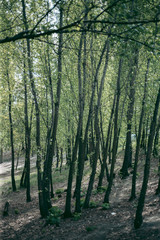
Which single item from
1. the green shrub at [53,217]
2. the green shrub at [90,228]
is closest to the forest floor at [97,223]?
the green shrub at [90,228]

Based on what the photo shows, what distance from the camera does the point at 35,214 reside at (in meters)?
13.8

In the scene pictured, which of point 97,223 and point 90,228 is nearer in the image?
point 90,228

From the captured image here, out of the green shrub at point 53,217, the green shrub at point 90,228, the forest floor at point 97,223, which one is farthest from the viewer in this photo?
the green shrub at point 53,217

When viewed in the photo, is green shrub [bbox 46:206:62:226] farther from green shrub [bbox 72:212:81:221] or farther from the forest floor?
green shrub [bbox 72:212:81:221]

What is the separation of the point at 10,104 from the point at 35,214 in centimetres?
972

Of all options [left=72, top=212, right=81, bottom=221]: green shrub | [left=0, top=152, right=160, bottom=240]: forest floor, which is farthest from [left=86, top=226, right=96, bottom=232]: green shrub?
[left=72, top=212, right=81, bottom=221]: green shrub

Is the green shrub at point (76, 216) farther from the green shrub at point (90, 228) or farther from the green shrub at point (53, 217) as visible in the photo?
the green shrub at point (90, 228)

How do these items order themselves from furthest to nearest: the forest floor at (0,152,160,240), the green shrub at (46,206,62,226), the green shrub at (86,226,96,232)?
the green shrub at (46,206,62,226) → the green shrub at (86,226,96,232) → the forest floor at (0,152,160,240)

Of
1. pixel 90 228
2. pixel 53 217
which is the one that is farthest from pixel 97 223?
pixel 53 217

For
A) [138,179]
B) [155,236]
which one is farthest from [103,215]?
[138,179]

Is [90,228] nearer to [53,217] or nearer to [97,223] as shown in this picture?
[97,223]

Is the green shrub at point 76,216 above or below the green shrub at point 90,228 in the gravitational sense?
below

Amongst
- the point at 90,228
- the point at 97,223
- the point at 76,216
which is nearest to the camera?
the point at 90,228

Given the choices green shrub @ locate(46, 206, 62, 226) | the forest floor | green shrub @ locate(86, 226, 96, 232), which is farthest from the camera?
green shrub @ locate(46, 206, 62, 226)
